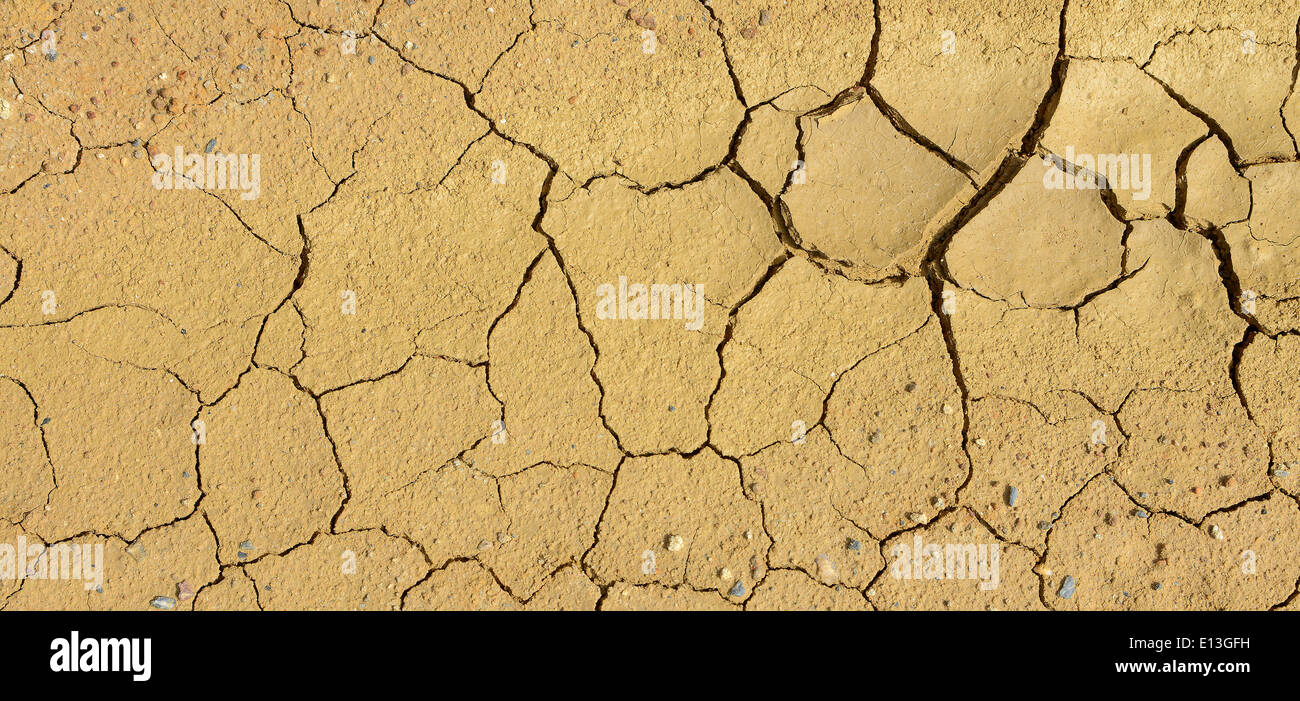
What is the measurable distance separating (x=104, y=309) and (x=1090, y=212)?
11.5ft

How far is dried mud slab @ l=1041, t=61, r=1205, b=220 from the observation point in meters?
3.24

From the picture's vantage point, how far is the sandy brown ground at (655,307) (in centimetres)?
309

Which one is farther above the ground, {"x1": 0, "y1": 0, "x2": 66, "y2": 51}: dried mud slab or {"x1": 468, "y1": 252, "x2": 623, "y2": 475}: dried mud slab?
{"x1": 0, "y1": 0, "x2": 66, "y2": 51}: dried mud slab

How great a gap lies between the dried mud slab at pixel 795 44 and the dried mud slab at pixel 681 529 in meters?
1.37

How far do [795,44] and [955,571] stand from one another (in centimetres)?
196

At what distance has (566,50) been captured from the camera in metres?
3.25

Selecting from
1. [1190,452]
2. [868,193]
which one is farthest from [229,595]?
[1190,452]

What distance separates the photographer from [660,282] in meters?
3.18

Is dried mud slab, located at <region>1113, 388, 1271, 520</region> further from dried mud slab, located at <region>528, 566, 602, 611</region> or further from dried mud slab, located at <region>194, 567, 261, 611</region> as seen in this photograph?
dried mud slab, located at <region>194, 567, 261, 611</region>

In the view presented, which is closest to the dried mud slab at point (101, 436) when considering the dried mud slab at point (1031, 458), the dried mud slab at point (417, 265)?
the dried mud slab at point (417, 265)

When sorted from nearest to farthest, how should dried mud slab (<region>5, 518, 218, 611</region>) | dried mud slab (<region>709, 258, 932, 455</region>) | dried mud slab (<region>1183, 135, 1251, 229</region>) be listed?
dried mud slab (<region>5, 518, 218, 611</region>) < dried mud slab (<region>709, 258, 932, 455</region>) < dried mud slab (<region>1183, 135, 1251, 229</region>)

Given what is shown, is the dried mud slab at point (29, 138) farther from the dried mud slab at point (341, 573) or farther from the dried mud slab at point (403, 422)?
the dried mud slab at point (341, 573)

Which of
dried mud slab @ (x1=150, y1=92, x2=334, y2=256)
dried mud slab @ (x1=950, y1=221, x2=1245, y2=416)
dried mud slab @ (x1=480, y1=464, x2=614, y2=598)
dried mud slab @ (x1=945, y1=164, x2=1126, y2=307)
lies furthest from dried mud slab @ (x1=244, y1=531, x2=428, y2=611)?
dried mud slab @ (x1=945, y1=164, x2=1126, y2=307)

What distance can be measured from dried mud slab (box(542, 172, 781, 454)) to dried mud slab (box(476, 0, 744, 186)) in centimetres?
11
